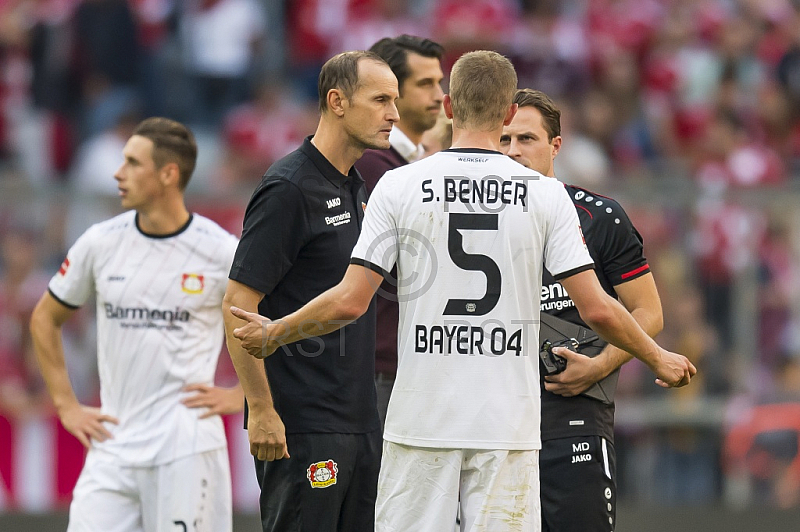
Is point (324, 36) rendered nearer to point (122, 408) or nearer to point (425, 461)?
point (122, 408)

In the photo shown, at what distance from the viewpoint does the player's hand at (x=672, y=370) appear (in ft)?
15.9

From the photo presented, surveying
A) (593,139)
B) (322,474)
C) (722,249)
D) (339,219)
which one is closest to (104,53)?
(593,139)

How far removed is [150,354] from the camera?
627cm

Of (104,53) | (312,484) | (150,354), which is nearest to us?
(312,484)

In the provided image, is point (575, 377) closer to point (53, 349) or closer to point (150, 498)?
point (150, 498)

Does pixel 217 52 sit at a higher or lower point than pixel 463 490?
higher

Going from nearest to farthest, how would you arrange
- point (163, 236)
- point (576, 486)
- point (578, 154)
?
point (576, 486) → point (163, 236) → point (578, 154)

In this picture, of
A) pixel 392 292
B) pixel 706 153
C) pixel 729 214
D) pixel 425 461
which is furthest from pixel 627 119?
pixel 425 461

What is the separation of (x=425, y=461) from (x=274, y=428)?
750mm

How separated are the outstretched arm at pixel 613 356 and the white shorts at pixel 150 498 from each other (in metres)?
1.92

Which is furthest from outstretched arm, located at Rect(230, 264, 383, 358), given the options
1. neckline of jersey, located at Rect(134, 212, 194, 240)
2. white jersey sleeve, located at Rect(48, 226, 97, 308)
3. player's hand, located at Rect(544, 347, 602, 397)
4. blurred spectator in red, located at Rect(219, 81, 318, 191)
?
blurred spectator in red, located at Rect(219, 81, 318, 191)

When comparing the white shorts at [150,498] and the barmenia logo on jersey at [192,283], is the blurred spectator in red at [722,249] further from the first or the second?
the white shorts at [150,498]

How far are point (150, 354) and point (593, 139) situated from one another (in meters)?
7.24

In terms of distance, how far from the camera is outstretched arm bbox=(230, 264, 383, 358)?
15.4 feet
